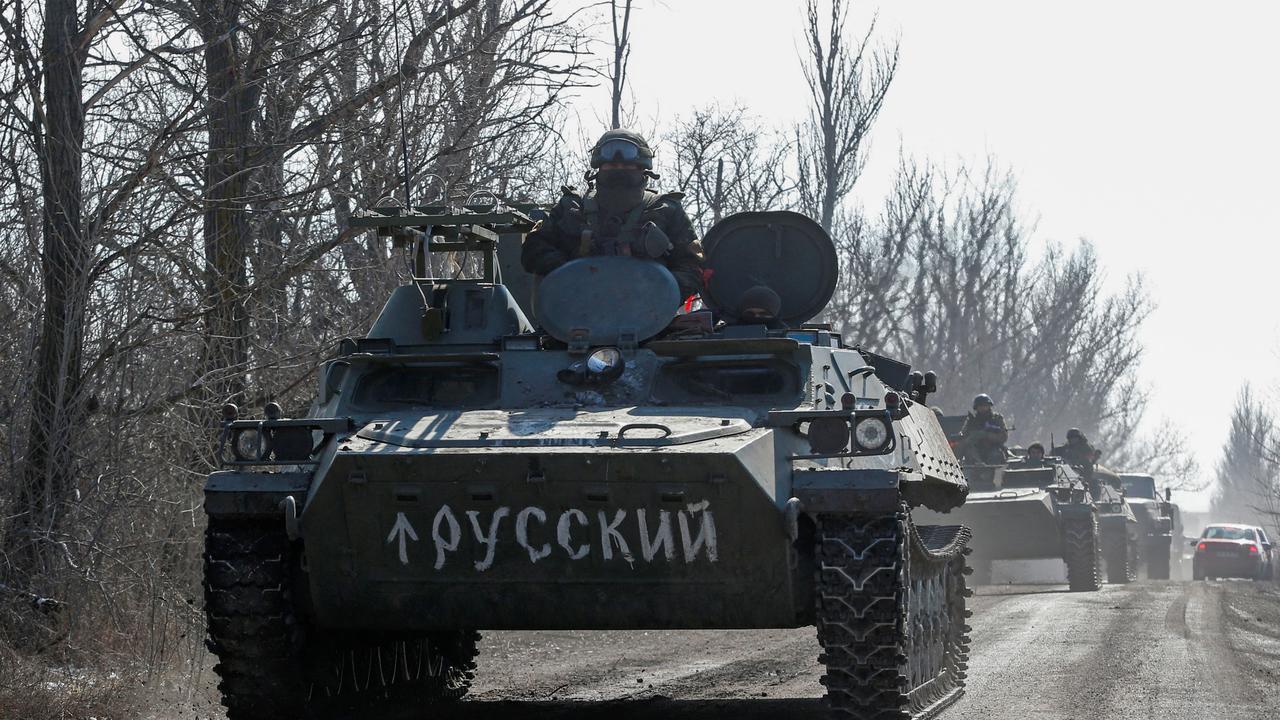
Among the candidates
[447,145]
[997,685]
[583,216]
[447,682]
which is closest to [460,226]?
[583,216]

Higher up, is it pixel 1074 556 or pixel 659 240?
pixel 659 240

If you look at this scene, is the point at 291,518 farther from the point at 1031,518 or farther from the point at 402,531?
the point at 1031,518

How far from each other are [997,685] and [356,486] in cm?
470

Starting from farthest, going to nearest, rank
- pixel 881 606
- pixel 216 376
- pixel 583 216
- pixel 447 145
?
pixel 447 145 < pixel 216 376 < pixel 583 216 < pixel 881 606

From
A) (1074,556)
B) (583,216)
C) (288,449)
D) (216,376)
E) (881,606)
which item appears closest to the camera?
(881,606)

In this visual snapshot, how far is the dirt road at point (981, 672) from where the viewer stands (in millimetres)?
9164

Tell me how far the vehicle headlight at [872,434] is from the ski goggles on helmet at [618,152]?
2.88 meters

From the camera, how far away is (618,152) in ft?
32.7

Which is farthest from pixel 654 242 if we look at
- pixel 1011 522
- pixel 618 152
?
pixel 1011 522

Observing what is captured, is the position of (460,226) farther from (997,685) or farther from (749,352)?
(997,685)

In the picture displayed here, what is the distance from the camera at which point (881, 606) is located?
730cm

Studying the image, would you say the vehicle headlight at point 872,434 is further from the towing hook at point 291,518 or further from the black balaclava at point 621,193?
the black balaclava at point 621,193

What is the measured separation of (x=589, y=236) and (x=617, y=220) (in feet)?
0.78

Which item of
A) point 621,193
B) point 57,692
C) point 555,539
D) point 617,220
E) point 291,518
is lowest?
point 57,692
